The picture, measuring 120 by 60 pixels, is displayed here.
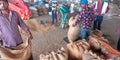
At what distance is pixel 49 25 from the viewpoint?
440 cm

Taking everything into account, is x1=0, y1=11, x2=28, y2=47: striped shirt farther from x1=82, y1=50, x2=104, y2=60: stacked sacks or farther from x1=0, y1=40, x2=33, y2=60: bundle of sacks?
x1=82, y1=50, x2=104, y2=60: stacked sacks

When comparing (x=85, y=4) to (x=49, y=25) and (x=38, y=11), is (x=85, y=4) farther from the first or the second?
(x=38, y=11)

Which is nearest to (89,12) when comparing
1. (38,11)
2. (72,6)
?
(72,6)

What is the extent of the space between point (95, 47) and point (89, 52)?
0.28 m

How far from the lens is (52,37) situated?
3719mm

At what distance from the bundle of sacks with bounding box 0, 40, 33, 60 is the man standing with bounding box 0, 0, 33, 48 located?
8 centimetres

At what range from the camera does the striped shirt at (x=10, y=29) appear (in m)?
1.93

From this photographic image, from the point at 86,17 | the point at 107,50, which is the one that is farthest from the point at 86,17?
the point at 107,50

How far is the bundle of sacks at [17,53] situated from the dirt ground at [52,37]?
0.79 metres

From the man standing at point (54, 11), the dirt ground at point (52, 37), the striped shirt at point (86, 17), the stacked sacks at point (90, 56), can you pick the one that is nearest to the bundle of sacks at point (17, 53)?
the stacked sacks at point (90, 56)

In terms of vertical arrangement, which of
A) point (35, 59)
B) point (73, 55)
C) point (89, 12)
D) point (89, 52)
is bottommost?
point (35, 59)

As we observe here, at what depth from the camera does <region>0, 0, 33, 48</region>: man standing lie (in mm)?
1894

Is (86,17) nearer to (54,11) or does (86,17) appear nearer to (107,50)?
(107,50)

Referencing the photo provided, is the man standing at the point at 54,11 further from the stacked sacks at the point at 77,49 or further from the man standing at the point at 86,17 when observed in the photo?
the stacked sacks at the point at 77,49
